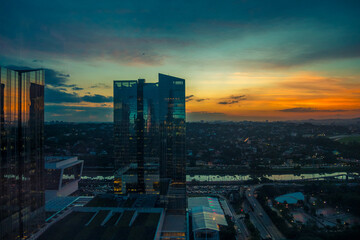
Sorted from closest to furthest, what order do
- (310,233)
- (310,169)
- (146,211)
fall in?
(310,233), (146,211), (310,169)

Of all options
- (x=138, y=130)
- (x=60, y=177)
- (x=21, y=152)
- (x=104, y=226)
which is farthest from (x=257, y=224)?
(x=60, y=177)

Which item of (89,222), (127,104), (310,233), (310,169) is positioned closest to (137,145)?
(127,104)

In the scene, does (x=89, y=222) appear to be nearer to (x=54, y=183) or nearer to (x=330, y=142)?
(x=54, y=183)

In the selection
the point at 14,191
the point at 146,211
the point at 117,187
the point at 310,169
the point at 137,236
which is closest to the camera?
the point at 14,191

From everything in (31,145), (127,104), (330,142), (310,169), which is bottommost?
(310,169)

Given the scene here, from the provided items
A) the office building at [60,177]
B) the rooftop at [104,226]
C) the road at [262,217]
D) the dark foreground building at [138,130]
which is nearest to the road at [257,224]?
the road at [262,217]

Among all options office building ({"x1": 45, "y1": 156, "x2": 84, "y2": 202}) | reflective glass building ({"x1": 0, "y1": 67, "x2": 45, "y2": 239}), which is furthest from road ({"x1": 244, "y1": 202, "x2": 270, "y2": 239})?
office building ({"x1": 45, "y1": 156, "x2": 84, "y2": 202})

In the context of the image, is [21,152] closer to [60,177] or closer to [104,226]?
[104,226]

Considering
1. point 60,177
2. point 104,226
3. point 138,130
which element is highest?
point 138,130
